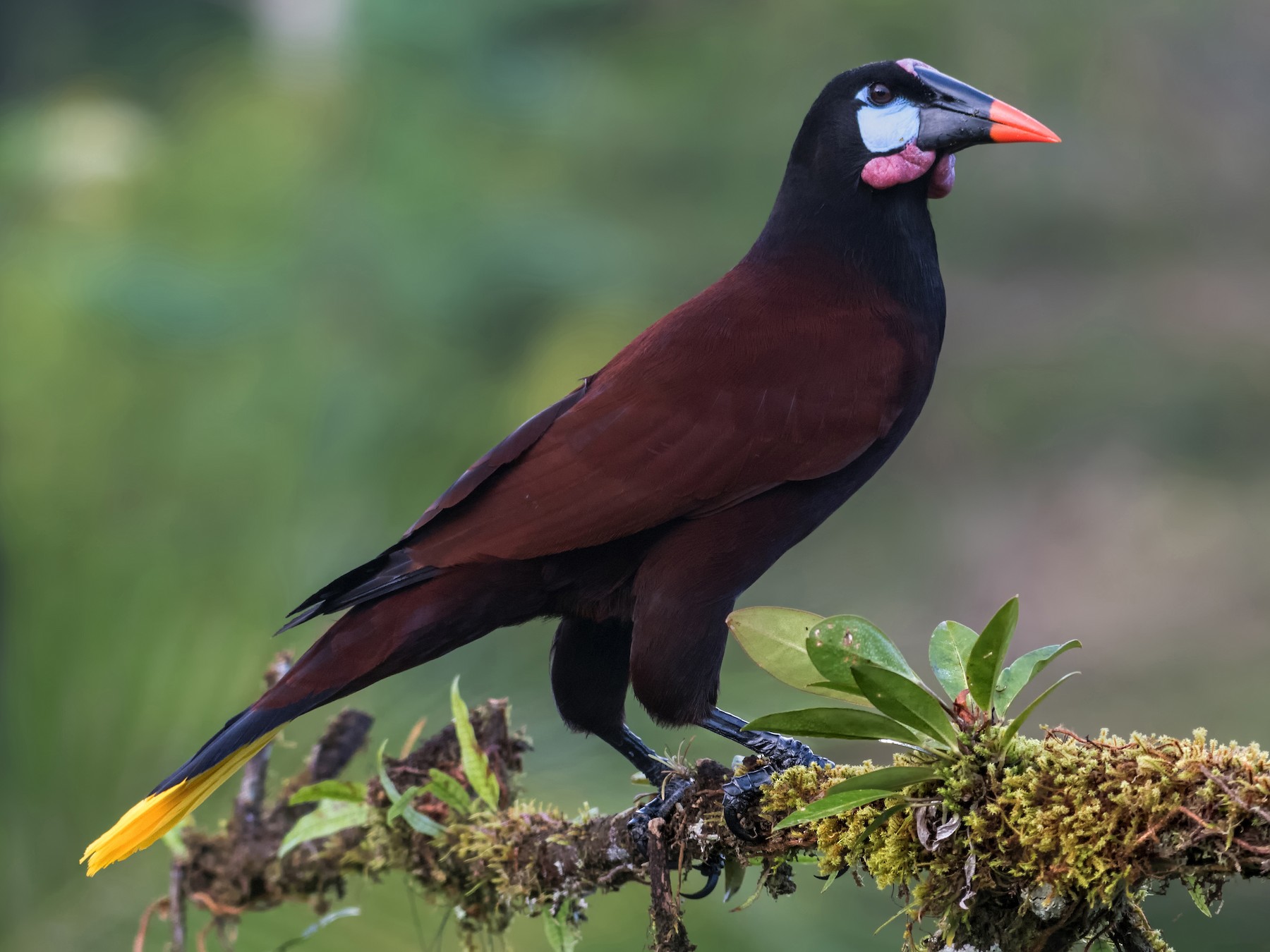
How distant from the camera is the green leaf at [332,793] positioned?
164cm

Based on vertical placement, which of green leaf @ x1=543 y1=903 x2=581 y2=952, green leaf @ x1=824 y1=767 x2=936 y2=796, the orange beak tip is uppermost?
the orange beak tip

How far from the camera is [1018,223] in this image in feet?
12.4

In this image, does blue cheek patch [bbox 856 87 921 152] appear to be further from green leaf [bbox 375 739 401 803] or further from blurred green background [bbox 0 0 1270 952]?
blurred green background [bbox 0 0 1270 952]

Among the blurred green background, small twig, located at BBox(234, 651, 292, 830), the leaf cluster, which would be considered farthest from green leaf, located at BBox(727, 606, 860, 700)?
the blurred green background

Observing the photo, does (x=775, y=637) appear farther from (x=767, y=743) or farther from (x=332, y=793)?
(x=332, y=793)

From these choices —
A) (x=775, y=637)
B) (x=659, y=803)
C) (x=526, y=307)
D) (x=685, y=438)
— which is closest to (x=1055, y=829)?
(x=775, y=637)

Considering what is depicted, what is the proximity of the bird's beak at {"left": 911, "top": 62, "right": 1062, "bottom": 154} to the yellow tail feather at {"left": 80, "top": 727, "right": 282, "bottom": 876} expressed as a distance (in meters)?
1.10

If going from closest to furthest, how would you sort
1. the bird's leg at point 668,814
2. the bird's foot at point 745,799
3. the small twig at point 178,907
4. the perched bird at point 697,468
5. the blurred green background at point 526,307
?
1. the bird's foot at point 745,799
2. the bird's leg at point 668,814
3. the perched bird at point 697,468
4. the small twig at point 178,907
5. the blurred green background at point 526,307

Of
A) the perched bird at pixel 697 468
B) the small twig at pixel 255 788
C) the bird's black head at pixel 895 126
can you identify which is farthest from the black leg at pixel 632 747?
the bird's black head at pixel 895 126

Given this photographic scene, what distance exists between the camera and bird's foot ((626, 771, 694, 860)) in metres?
1.31

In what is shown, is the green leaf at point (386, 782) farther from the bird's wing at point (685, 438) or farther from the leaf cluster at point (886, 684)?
the leaf cluster at point (886, 684)

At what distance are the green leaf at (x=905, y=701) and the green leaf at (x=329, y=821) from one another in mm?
910

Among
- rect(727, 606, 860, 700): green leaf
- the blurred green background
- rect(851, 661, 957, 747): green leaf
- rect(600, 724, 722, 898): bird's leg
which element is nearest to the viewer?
rect(851, 661, 957, 747): green leaf

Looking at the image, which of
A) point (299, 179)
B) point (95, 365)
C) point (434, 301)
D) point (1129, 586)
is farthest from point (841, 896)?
point (299, 179)
